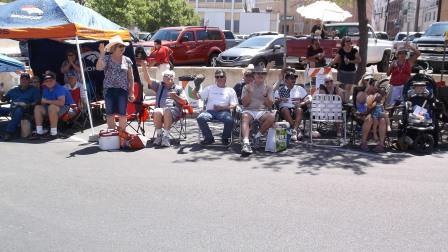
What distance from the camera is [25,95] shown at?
9.55 meters

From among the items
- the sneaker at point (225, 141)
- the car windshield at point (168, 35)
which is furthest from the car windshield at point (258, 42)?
Answer: the sneaker at point (225, 141)

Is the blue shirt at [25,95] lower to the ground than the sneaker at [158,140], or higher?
higher

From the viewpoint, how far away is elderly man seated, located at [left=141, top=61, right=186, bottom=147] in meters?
8.62

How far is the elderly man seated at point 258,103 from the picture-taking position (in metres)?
8.38

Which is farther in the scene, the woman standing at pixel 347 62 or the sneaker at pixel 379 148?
the woman standing at pixel 347 62

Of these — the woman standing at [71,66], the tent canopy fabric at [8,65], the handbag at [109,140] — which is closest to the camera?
the handbag at [109,140]

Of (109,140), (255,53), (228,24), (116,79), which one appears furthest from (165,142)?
(228,24)

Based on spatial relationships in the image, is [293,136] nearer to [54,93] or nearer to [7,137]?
[54,93]

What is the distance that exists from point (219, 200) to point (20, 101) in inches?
216

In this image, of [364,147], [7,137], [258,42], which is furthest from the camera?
[258,42]

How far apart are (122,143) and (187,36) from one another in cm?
1230

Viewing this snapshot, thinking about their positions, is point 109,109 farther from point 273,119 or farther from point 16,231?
point 16,231

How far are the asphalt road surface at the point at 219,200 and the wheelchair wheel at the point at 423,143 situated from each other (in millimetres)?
141

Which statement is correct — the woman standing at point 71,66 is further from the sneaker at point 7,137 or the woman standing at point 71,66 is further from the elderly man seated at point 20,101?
the sneaker at point 7,137
